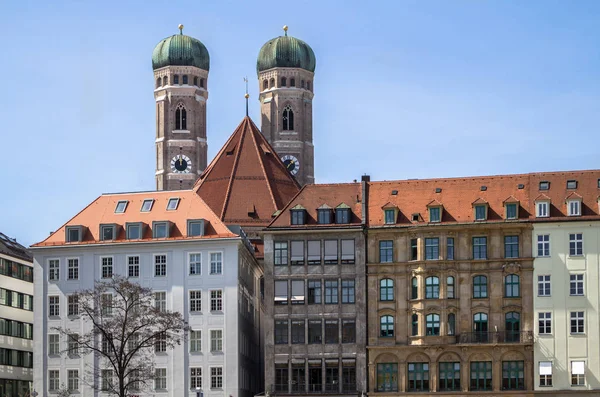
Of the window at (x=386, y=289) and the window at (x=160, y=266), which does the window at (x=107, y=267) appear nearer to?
the window at (x=160, y=266)

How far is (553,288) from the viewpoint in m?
113

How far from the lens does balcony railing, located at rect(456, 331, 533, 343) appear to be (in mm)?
113062

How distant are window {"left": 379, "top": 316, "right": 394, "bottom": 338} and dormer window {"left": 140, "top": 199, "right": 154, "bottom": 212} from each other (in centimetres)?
2097

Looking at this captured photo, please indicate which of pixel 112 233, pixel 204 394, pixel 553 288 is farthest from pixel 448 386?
pixel 112 233

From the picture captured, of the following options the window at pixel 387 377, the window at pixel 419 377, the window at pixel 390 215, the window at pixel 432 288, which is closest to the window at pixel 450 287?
the window at pixel 432 288

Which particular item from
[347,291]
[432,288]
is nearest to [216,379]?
[347,291]

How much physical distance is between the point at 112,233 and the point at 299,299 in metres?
15.9

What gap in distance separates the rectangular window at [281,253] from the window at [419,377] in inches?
487

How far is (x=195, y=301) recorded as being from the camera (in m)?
118

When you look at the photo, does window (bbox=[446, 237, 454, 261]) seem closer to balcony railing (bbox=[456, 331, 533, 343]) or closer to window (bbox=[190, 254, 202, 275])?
balcony railing (bbox=[456, 331, 533, 343])

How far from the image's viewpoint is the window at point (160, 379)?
385ft

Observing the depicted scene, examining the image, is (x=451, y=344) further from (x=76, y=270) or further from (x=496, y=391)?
→ (x=76, y=270)

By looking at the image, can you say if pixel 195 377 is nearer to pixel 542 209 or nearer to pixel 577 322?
pixel 577 322

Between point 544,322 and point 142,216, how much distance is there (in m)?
32.1
